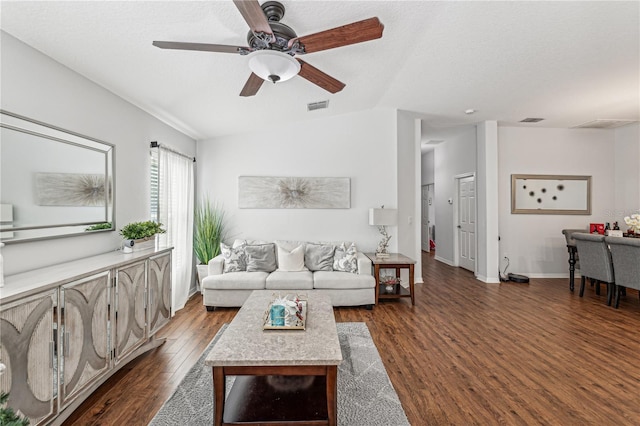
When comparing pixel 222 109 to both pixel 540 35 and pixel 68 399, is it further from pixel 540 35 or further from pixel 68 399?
pixel 540 35

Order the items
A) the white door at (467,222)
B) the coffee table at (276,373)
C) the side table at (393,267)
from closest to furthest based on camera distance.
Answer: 1. the coffee table at (276,373)
2. the side table at (393,267)
3. the white door at (467,222)

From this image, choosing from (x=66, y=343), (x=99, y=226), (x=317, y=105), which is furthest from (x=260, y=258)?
(x=66, y=343)

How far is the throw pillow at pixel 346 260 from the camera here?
13.8 feet

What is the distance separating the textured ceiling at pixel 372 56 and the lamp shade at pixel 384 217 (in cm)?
166

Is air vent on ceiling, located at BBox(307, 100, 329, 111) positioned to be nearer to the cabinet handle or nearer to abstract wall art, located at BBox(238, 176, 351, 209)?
abstract wall art, located at BBox(238, 176, 351, 209)

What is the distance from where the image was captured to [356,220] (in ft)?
16.2

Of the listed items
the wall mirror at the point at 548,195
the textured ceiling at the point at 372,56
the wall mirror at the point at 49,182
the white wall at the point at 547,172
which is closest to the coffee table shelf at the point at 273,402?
the wall mirror at the point at 49,182

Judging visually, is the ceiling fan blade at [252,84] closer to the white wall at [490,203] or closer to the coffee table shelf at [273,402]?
the coffee table shelf at [273,402]

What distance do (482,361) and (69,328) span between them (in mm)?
3122

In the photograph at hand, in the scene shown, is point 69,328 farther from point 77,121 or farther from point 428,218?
point 428,218

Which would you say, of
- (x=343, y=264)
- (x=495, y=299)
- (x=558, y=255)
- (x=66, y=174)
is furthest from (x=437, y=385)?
(x=558, y=255)

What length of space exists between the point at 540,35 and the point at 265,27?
2557mm

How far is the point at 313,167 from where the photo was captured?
16.2 feet

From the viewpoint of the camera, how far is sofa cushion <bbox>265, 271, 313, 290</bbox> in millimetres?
3855
